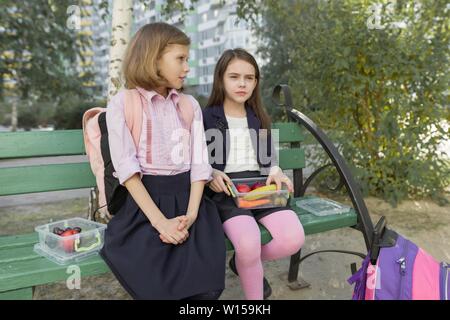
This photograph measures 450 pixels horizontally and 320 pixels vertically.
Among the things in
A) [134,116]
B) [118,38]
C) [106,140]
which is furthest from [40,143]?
[118,38]

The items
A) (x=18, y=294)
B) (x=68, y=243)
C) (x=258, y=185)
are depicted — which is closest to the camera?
(x=18, y=294)

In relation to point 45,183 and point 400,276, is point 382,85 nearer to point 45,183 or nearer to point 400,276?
point 400,276

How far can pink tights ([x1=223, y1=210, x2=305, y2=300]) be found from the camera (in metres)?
1.80

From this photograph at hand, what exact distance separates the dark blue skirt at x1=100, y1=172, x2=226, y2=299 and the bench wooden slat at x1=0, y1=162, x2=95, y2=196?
18.1 inches

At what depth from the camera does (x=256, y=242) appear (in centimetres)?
181

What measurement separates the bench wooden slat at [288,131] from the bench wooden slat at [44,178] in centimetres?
123

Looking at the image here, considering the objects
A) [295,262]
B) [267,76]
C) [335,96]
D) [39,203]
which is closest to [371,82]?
[335,96]

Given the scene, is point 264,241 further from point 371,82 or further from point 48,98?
point 48,98

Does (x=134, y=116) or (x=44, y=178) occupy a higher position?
(x=134, y=116)

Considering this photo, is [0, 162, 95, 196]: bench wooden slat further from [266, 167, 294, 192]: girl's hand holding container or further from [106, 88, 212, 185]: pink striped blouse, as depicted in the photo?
[266, 167, 294, 192]: girl's hand holding container

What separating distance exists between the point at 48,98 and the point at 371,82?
7954mm

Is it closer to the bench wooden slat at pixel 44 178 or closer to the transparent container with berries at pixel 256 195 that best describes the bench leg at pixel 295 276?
the transparent container with berries at pixel 256 195

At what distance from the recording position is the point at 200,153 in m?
1.95

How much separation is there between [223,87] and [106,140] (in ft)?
2.68
